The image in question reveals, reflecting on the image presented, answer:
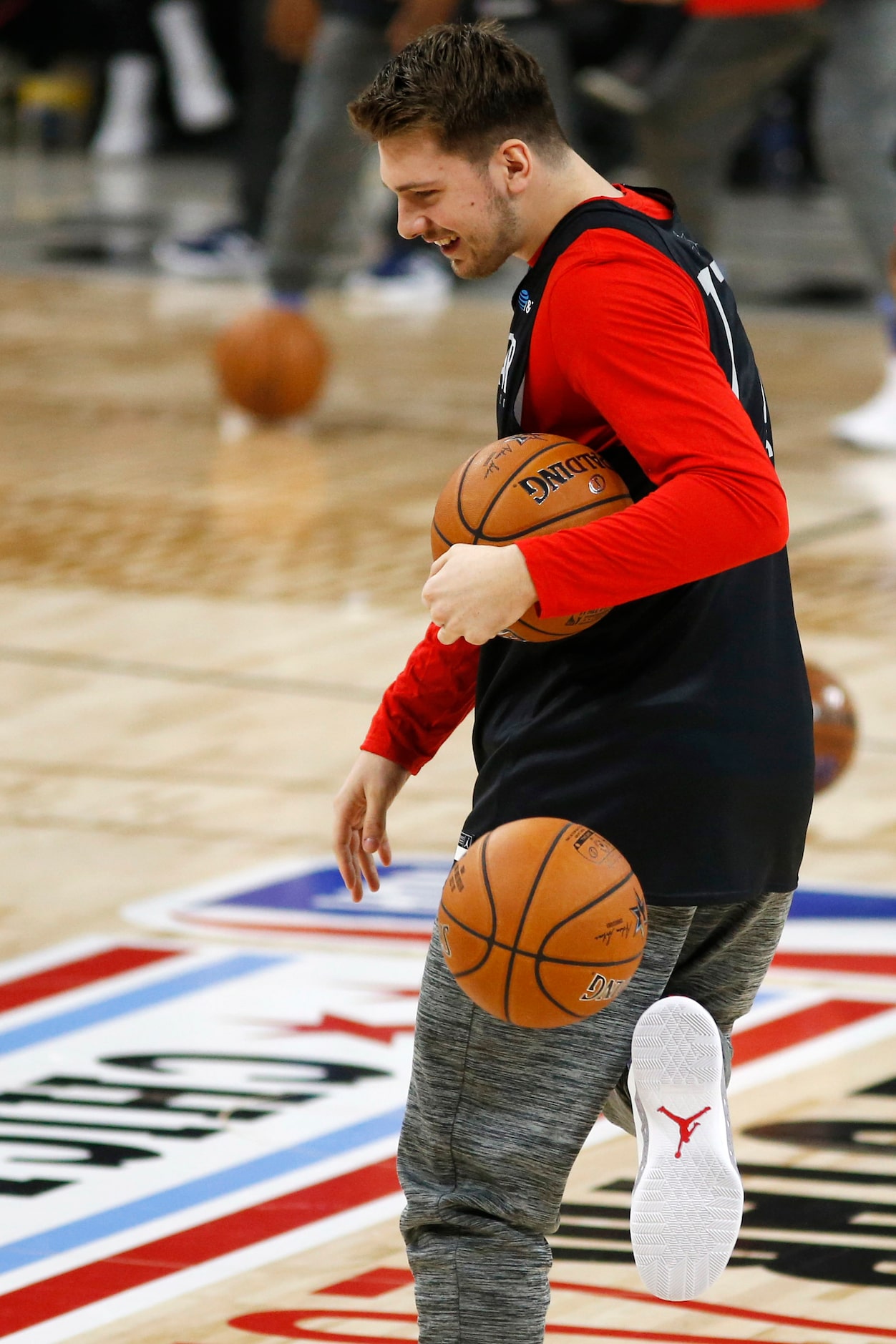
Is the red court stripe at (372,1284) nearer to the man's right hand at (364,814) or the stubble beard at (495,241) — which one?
the man's right hand at (364,814)

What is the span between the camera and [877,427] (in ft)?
29.3

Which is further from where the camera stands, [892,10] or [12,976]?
[892,10]

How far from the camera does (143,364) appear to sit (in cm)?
1066

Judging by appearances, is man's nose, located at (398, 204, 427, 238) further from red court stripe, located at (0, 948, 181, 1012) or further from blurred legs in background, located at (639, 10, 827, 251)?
blurred legs in background, located at (639, 10, 827, 251)

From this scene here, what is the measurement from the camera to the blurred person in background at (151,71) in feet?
65.9

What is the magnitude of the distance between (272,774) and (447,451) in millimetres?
3585

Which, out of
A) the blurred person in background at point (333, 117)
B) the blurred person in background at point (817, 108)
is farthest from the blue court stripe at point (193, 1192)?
the blurred person in background at point (333, 117)

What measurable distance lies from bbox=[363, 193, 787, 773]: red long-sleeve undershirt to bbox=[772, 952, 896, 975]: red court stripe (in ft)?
6.56

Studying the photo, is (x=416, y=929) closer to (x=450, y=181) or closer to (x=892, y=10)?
(x=450, y=181)

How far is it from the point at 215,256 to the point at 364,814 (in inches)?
432

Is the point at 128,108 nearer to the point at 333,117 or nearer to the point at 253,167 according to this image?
the point at 253,167

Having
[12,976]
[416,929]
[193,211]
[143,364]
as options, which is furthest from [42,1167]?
[193,211]

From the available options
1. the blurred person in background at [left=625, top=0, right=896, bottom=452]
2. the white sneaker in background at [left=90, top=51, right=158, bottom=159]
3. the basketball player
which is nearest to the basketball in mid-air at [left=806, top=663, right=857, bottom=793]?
the basketball player

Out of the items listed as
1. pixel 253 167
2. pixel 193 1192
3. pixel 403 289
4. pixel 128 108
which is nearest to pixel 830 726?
pixel 193 1192
